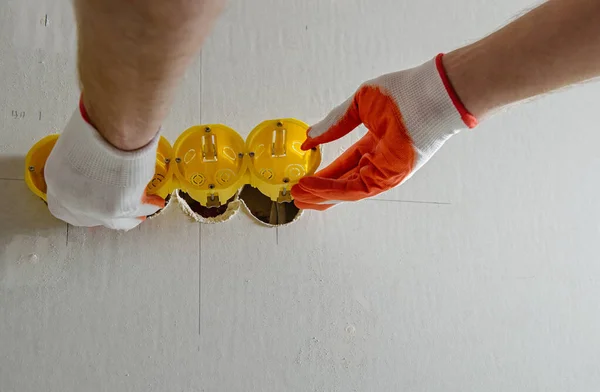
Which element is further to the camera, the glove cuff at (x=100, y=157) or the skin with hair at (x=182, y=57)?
the glove cuff at (x=100, y=157)

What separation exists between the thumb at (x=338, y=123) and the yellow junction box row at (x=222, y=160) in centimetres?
5

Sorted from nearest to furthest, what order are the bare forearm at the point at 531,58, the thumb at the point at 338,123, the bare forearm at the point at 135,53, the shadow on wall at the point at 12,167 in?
1. the bare forearm at the point at 135,53
2. the bare forearm at the point at 531,58
3. the thumb at the point at 338,123
4. the shadow on wall at the point at 12,167

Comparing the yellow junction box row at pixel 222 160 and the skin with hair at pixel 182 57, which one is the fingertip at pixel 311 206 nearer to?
the yellow junction box row at pixel 222 160

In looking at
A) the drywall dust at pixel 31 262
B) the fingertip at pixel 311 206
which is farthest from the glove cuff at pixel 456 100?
the drywall dust at pixel 31 262

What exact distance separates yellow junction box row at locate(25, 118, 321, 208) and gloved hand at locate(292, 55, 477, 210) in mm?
35

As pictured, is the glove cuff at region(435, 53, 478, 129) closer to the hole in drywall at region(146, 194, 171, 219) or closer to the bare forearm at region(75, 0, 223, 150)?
the bare forearm at region(75, 0, 223, 150)

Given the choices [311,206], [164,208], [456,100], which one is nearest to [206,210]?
[164,208]

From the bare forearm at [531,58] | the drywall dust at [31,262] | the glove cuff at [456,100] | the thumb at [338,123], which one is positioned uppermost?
the bare forearm at [531,58]

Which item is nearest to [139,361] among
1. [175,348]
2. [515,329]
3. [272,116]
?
[175,348]

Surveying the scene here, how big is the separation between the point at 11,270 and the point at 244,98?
0.42m

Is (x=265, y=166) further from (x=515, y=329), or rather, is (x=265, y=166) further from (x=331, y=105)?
(x=515, y=329)

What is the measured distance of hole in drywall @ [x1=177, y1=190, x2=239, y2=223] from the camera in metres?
0.81

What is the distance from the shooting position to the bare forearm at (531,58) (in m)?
0.50

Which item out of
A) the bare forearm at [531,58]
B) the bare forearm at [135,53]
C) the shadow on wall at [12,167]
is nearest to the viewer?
the bare forearm at [135,53]
